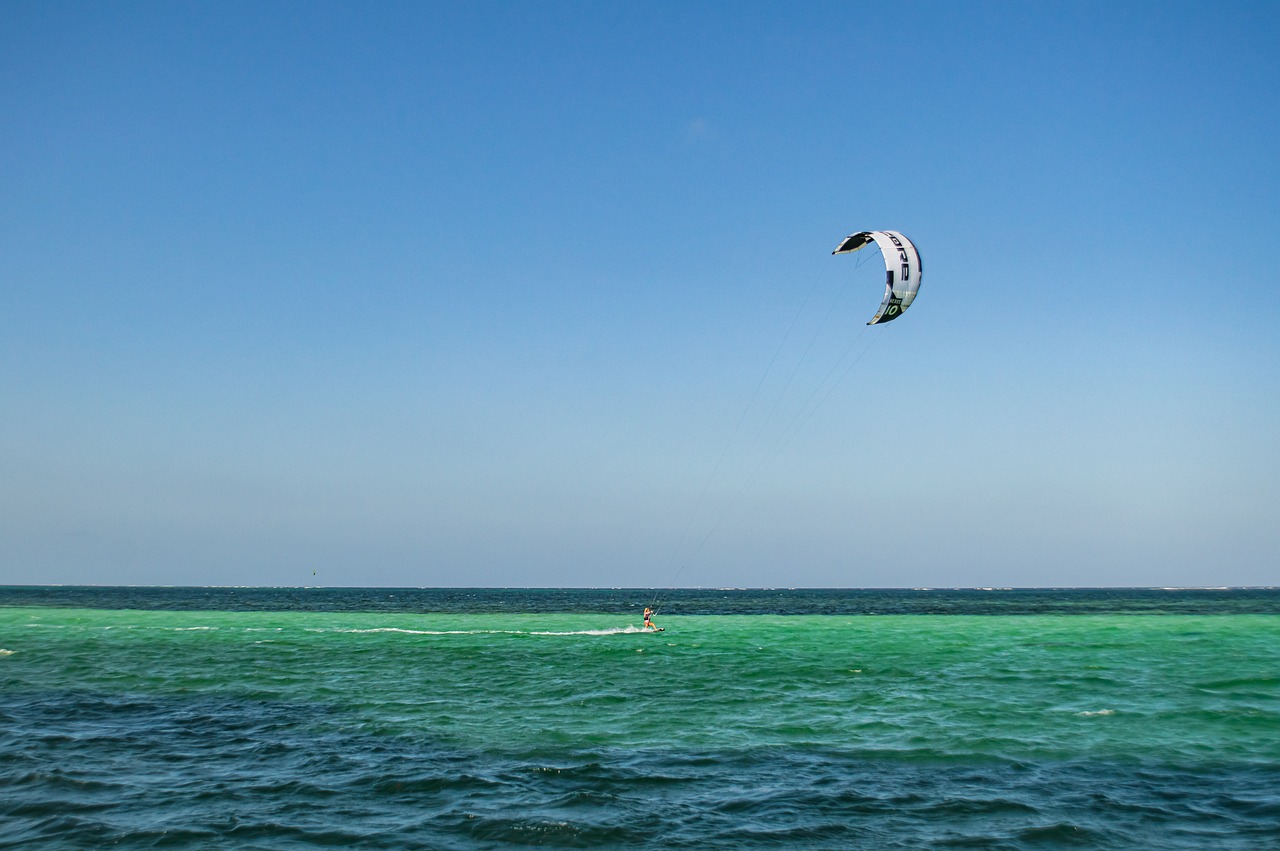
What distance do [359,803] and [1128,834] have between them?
1097 cm

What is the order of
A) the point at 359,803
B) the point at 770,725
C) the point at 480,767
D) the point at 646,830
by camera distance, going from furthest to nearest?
the point at 770,725 → the point at 480,767 → the point at 359,803 → the point at 646,830

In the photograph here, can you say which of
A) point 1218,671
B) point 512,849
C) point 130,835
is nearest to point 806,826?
point 512,849

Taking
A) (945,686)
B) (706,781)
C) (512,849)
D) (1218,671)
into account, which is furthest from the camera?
(1218,671)

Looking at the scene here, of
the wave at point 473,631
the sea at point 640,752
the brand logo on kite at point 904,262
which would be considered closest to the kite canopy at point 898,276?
the brand logo on kite at point 904,262

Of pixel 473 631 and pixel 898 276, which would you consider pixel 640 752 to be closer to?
pixel 898 276

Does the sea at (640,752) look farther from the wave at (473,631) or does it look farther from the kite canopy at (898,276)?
the wave at (473,631)

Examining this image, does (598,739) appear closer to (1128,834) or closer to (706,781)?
(706,781)

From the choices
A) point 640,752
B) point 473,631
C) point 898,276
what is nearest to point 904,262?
point 898,276

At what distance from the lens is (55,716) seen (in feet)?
64.0

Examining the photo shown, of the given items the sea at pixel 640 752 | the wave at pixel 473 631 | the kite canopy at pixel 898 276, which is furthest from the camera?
the wave at pixel 473 631

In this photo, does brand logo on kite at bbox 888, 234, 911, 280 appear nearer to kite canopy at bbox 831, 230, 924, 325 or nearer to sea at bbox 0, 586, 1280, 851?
kite canopy at bbox 831, 230, 924, 325

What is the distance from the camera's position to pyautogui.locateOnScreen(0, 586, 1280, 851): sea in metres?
11.1

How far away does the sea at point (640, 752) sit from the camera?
11148mm

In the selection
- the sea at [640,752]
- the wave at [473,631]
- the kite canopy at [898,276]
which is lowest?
the wave at [473,631]
